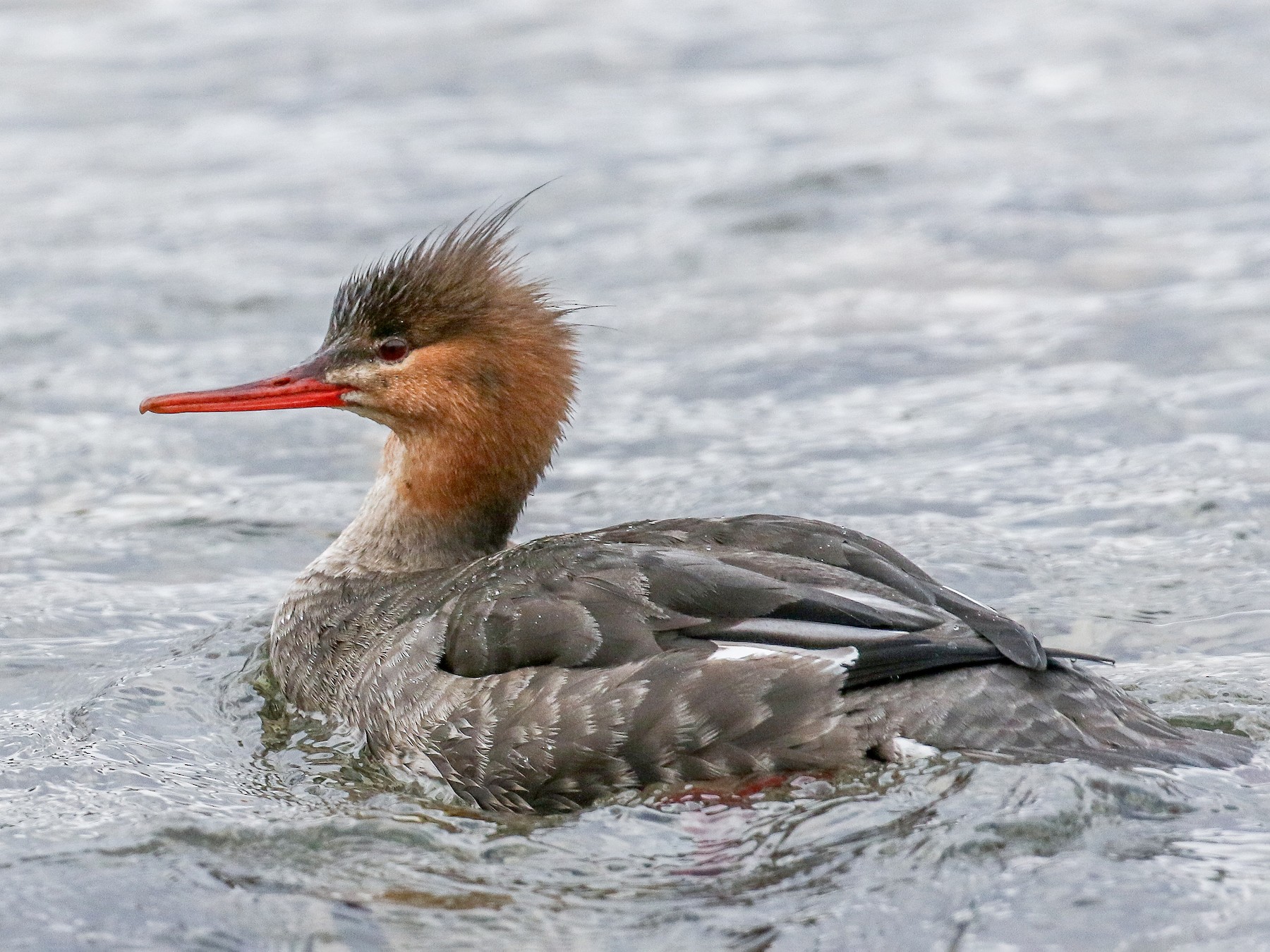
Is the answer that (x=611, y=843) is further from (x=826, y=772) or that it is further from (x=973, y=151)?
(x=973, y=151)

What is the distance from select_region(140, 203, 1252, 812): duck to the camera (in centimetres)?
500

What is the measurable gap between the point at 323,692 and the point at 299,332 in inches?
153

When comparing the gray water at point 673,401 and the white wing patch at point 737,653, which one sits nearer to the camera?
the gray water at point 673,401

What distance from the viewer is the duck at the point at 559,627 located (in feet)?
16.4

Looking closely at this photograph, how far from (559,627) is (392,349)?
55.4 inches

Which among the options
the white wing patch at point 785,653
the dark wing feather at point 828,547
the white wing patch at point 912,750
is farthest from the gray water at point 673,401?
the dark wing feather at point 828,547

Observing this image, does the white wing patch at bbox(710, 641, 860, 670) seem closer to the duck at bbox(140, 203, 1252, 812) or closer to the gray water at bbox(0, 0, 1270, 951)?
the duck at bbox(140, 203, 1252, 812)

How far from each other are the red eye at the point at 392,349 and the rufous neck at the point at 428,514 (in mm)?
286

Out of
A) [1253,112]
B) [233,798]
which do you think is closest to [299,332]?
[233,798]

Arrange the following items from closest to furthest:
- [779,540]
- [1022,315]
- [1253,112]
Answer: [779,540] → [1022,315] → [1253,112]

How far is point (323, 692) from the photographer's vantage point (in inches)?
234

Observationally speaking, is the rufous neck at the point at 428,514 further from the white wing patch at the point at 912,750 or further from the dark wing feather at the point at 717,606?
the white wing patch at the point at 912,750

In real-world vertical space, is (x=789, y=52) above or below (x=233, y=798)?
above

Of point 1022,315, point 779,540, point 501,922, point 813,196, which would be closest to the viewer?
point 501,922
